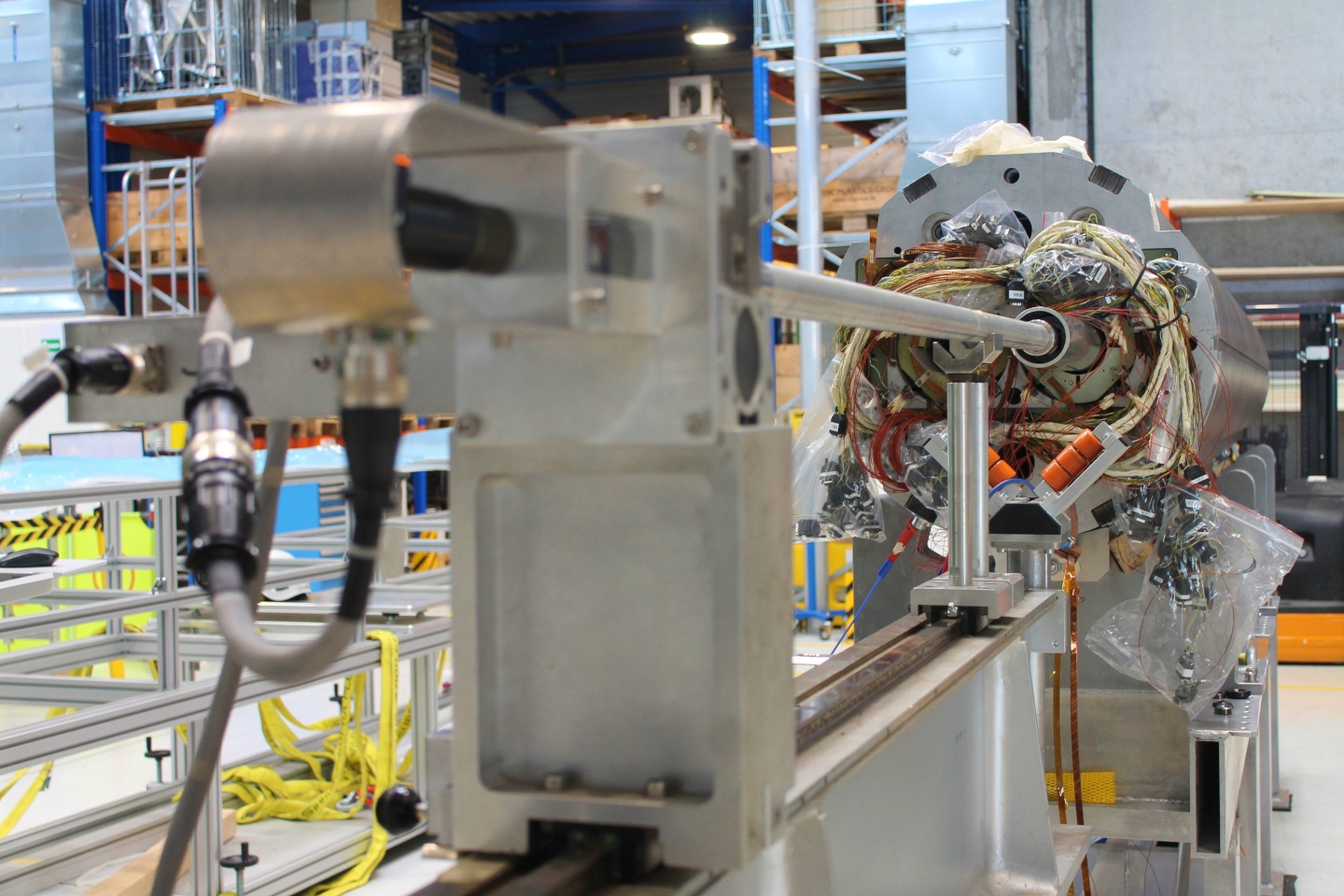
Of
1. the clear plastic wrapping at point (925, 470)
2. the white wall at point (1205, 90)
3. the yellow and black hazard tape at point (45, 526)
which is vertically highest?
the white wall at point (1205, 90)

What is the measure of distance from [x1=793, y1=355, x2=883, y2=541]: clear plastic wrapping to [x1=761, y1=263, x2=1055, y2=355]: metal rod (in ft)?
3.54

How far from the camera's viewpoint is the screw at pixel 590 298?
67 cm

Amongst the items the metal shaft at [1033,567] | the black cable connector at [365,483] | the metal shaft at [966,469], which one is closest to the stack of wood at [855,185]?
the metal shaft at [1033,567]

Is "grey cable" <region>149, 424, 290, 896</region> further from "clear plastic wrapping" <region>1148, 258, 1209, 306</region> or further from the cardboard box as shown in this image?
→ the cardboard box

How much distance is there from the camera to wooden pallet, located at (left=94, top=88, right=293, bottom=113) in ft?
25.8

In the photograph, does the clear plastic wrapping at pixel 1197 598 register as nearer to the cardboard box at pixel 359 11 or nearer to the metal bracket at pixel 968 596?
the metal bracket at pixel 968 596

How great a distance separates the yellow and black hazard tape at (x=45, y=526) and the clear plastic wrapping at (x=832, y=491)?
3.88 m

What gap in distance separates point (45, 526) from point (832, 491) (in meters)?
4.34

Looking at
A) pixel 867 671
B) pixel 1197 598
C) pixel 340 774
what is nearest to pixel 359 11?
pixel 340 774

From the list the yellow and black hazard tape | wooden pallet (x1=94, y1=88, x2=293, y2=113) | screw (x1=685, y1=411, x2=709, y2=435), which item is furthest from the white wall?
screw (x1=685, y1=411, x2=709, y2=435)

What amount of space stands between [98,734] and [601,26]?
10888 millimetres

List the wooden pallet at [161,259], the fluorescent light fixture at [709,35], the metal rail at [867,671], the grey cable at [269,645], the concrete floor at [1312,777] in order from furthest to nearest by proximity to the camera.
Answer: the fluorescent light fixture at [709,35]
the wooden pallet at [161,259]
the concrete floor at [1312,777]
the metal rail at [867,671]
the grey cable at [269,645]

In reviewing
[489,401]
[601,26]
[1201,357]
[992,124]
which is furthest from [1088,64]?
[489,401]

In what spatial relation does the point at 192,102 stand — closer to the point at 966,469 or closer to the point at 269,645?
the point at 966,469
